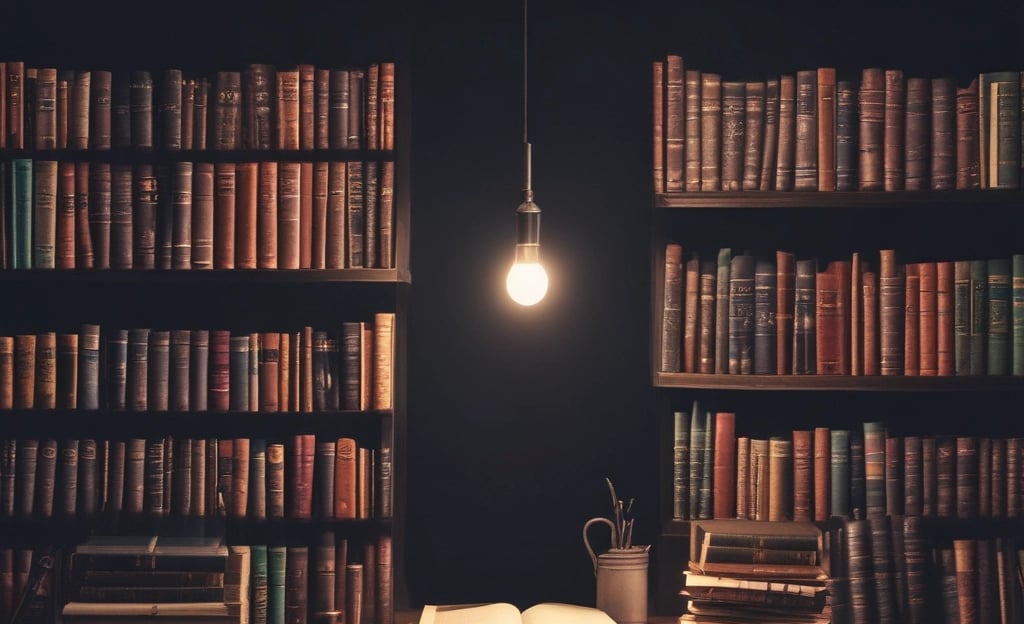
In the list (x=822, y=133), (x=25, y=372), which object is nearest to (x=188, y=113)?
(x=25, y=372)

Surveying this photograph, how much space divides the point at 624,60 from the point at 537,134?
32 centimetres

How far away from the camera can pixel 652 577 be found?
3250 millimetres

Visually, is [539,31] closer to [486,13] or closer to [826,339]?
[486,13]

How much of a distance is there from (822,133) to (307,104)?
130 cm

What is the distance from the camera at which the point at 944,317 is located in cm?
300

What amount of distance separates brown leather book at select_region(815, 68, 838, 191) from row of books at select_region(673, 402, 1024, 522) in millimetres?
631

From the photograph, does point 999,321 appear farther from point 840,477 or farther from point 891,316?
point 840,477

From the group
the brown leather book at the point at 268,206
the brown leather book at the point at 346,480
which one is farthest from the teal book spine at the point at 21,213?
the brown leather book at the point at 346,480

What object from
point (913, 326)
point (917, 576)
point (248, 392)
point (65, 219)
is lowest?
point (917, 576)

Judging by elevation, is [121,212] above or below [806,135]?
below

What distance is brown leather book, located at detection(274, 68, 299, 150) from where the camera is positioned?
9.91 feet

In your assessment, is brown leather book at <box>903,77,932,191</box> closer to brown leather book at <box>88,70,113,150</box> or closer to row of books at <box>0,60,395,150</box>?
row of books at <box>0,60,395,150</box>

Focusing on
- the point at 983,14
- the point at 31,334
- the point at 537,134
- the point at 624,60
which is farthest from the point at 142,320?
the point at 983,14

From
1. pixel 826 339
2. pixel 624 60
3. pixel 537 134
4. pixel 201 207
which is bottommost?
pixel 826 339
